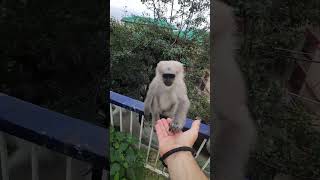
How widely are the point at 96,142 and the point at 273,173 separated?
1457 millimetres

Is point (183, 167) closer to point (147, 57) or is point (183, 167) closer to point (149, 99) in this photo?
point (149, 99)

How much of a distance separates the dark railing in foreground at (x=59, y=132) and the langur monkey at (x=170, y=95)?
650 mm

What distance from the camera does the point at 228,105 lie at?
9.99ft

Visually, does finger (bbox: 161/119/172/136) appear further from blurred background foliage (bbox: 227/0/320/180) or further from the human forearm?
blurred background foliage (bbox: 227/0/320/180)

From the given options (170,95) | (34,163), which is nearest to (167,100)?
(170,95)

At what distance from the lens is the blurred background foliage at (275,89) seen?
9.07 ft

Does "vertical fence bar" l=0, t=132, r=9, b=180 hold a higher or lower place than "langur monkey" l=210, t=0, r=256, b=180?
lower

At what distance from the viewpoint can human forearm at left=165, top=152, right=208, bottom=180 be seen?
3.14 m

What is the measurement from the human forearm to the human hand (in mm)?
70

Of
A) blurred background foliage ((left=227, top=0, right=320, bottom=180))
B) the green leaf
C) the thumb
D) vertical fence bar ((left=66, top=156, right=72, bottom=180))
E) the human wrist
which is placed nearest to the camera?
blurred background foliage ((left=227, top=0, right=320, bottom=180))

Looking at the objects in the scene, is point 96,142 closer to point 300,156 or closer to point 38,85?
point 38,85

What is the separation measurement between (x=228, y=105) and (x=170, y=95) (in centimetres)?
41

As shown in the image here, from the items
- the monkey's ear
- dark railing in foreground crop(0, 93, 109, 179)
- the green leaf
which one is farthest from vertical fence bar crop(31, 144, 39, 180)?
the monkey's ear

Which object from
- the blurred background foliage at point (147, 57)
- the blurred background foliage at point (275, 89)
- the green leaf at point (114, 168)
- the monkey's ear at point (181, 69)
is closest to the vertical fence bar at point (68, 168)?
the green leaf at point (114, 168)
